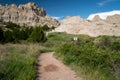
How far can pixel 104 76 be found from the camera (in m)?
8.18

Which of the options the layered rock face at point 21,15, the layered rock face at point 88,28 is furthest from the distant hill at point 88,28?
the layered rock face at point 21,15

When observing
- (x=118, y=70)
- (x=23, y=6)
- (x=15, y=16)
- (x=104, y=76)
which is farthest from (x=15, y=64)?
(x=23, y=6)

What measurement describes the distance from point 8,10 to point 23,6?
51.7 ft

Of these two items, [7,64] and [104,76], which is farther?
[7,64]

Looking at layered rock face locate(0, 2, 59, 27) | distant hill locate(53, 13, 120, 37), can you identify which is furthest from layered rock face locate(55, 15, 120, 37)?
layered rock face locate(0, 2, 59, 27)

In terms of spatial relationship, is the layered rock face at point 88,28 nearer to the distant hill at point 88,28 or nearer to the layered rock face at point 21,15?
the distant hill at point 88,28

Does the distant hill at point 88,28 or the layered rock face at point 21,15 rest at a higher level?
the layered rock face at point 21,15

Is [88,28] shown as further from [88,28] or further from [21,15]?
[21,15]

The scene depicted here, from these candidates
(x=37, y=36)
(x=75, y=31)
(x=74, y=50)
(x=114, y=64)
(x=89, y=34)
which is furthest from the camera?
(x=75, y=31)

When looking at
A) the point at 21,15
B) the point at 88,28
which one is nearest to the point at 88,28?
the point at 88,28

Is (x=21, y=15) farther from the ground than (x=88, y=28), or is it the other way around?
(x=21, y=15)

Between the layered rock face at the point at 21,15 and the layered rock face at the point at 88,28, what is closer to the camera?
the layered rock face at the point at 88,28

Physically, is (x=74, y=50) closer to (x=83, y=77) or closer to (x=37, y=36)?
(x=83, y=77)

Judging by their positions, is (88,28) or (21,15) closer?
(88,28)
